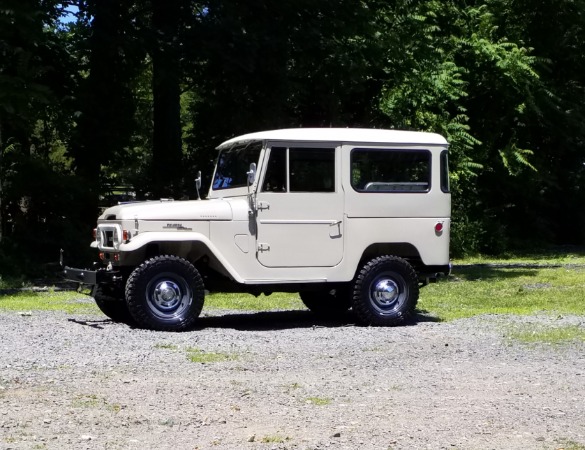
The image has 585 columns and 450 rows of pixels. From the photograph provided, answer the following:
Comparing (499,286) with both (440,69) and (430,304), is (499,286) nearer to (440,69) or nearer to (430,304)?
(430,304)

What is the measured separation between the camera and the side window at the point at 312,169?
43.2ft

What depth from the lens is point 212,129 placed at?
23.7 meters

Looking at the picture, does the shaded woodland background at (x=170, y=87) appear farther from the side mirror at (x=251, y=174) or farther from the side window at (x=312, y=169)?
the side window at (x=312, y=169)

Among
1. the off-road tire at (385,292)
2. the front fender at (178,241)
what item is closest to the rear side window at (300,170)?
the front fender at (178,241)

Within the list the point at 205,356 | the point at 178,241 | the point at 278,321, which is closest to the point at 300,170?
the point at 178,241

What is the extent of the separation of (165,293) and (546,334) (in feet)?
14.8

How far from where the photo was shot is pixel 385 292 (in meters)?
13.6

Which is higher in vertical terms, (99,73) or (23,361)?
(99,73)

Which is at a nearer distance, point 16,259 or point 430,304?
point 430,304

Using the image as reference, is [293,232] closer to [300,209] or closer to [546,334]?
[300,209]

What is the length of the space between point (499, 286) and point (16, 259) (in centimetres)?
947

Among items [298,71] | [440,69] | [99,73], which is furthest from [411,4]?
[99,73]

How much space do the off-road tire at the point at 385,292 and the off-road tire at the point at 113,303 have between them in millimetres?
2889

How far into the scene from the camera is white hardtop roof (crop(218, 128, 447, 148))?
13.2 m
